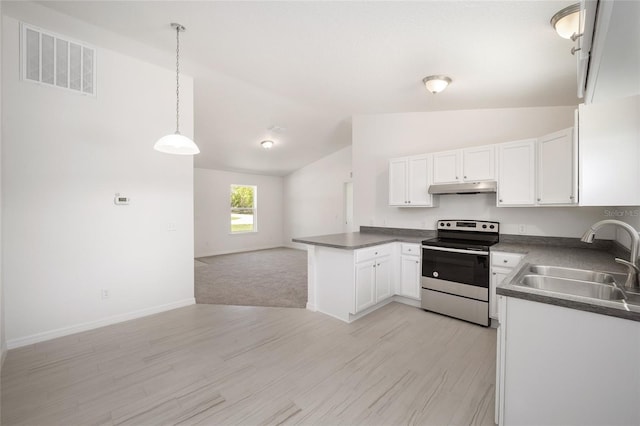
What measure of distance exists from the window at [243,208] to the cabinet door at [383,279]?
5.89m

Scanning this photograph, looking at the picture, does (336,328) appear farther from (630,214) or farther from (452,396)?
(630,214)

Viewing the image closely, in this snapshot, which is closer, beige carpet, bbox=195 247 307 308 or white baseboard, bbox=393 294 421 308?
white baseboard, bbox=393 294 421 308

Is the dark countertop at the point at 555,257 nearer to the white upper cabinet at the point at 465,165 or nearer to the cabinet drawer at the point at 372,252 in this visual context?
the cabinet drawer at the point at 372,252

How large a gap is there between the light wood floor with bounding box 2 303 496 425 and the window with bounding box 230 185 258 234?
5500mm

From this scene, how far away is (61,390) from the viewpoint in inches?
79.1

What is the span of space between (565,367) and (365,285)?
208cm

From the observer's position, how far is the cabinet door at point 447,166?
358 cm

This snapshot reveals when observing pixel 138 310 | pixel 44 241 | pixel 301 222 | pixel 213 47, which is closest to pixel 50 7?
pixel 213 47

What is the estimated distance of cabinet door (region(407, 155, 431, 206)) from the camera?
12.6ft

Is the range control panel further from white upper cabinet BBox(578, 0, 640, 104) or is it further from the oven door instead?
white upper cabinet BBox(578, 0, 640, 104)

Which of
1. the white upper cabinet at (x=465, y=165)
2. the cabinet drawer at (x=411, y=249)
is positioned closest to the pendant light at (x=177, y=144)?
the cabinet drawer at (x=411, y=249)

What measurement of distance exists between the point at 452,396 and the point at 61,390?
2.80 m

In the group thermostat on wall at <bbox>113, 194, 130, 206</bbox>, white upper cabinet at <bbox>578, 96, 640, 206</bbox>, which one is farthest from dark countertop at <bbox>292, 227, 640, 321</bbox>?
thermostat on wall at <bbox>113, 194, 130, 206</bbox>

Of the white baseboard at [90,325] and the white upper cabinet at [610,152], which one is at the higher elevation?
the white upper cabinet at [610,152]
